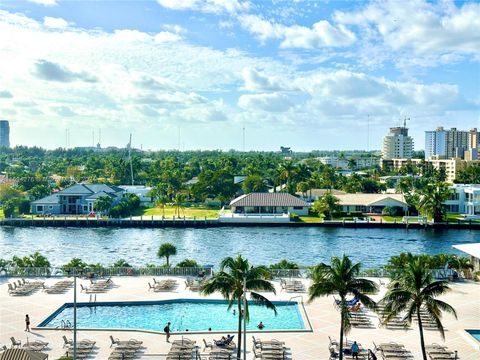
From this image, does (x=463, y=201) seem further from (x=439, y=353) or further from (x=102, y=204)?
(x=439, y=353)

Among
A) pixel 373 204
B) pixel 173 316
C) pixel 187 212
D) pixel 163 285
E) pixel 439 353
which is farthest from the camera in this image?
pixel 187 212

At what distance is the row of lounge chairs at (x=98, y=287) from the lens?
4751 centimetres

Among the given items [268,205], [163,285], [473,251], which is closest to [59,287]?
[163,285]

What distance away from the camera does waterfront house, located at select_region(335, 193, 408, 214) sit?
11786 centimetres

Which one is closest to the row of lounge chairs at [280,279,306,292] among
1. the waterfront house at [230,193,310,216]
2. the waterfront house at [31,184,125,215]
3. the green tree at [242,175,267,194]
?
the waterfront house at [230,193,310,216]

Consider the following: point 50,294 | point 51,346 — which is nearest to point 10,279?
point 50,294

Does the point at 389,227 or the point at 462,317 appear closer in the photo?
the point at 462,317

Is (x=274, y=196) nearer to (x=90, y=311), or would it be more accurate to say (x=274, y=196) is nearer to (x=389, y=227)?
(x=389, y=227)

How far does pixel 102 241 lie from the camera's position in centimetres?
9388

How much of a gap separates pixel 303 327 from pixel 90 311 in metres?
16.4

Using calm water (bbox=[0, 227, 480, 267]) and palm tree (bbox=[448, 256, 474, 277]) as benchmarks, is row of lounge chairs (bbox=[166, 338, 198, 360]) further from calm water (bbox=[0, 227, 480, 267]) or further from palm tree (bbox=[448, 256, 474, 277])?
calm water (bbox=[0, 227, 480, 267])

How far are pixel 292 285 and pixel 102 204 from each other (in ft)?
253

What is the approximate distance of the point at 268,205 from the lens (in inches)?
4540

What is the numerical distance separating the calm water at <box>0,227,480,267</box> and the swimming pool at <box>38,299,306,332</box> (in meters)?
29.2
